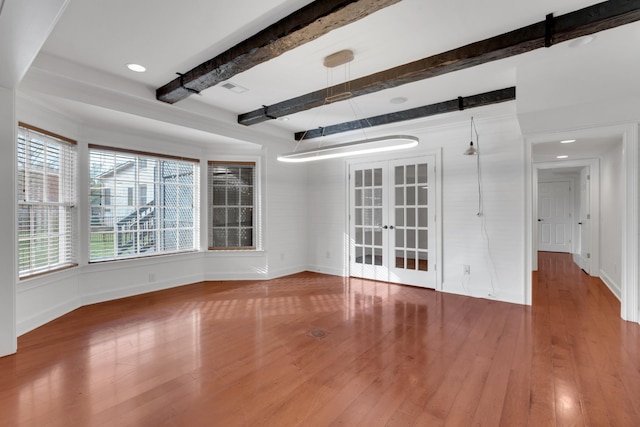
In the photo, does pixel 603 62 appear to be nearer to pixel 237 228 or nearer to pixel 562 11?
pixel 562 11

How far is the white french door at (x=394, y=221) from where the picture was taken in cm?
515

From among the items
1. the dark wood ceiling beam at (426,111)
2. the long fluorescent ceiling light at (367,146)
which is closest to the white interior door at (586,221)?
the dark wood ceiling beam at (426,111)

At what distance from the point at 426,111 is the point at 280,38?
8.55ft

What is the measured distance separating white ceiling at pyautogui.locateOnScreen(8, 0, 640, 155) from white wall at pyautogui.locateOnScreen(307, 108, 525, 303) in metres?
1.03

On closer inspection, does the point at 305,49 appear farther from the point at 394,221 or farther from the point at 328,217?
the point at 328,217

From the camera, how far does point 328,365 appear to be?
2.65 meters

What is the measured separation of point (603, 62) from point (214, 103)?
4387 mm

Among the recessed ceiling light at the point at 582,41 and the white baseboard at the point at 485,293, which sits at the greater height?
the recessed ceiling light at the point at 582,41

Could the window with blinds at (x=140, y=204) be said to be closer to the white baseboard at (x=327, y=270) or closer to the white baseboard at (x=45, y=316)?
the white baseboard at (x=45, y=316)

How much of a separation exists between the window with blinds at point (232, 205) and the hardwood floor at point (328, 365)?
159 cm

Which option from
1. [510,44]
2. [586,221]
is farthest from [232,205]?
[586,221]

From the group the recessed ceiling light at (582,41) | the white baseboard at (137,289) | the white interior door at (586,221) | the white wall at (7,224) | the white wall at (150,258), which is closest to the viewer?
the recessed ceiling light at (582,41)

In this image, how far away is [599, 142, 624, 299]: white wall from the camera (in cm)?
434

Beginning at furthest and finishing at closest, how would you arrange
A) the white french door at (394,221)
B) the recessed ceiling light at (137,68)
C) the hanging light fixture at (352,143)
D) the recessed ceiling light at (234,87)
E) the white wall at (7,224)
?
the white french door at (394,221) → the recessed ceiling light at (234,87) → the recessed ceiling light at (137,68) → the hanging light fixture at (352,143) → the white wall at (7,224)
